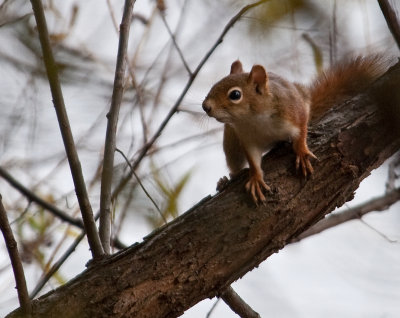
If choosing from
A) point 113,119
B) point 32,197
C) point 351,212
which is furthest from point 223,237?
point 351,212

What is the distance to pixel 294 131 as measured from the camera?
177cm

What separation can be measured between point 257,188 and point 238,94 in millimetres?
377

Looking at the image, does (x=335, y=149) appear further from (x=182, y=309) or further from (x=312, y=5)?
(x=312, y=5)

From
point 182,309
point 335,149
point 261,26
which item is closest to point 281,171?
point 335,149

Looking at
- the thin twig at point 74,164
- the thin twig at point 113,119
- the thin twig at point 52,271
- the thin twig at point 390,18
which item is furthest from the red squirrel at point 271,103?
the thin twig at point 390,18

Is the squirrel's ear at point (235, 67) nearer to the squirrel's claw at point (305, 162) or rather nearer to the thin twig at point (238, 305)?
the squirrel's claw at point (305, 162)

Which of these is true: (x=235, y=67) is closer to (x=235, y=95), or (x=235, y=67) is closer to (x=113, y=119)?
(x=235, y=95)

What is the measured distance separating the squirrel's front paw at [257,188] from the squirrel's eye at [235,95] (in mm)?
310

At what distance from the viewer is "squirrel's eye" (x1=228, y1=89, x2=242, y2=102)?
5.91ft

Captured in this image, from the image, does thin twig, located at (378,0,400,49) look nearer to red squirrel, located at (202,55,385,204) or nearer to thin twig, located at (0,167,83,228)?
red squirrel, located at (202,55,385,204)

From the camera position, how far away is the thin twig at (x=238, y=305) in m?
1.68

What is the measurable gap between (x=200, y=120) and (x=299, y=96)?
376 mm

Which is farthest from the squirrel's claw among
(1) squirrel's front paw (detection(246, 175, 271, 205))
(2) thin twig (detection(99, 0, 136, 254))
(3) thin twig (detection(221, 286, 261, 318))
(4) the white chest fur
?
(2) thin twig (detection(99, 0, 136, 254))

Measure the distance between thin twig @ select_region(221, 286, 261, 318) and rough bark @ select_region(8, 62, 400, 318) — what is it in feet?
0.69
